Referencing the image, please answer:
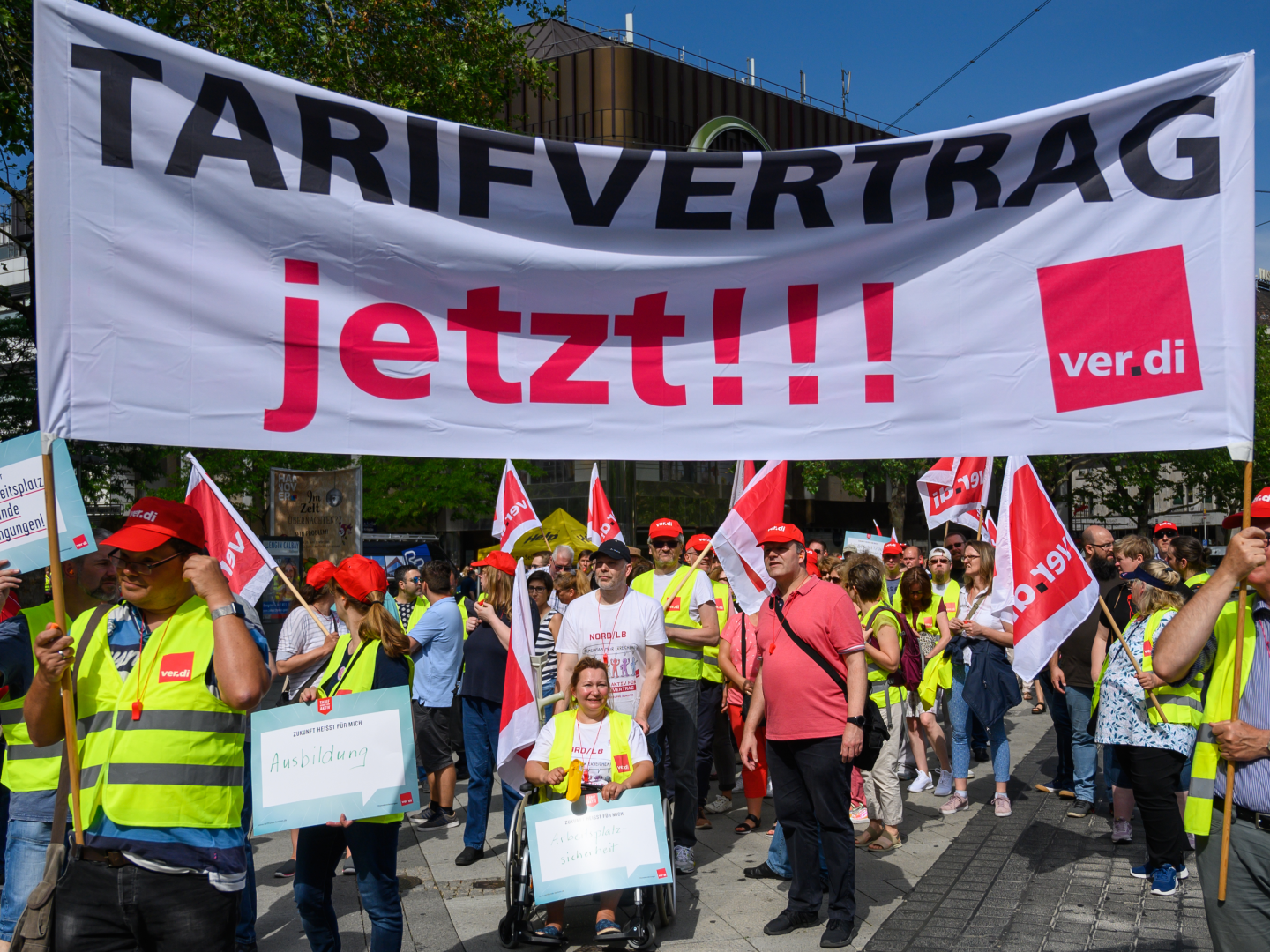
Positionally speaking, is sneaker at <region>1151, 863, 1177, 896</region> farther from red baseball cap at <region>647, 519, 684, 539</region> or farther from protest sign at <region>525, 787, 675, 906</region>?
red baseball cap at <region>647, 519, 684, 539</region>

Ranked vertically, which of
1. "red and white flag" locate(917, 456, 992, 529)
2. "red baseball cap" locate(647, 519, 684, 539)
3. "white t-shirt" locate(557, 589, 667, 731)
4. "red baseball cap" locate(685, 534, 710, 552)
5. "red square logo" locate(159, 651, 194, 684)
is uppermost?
"red and white flag" locate(917, 456, 992, 529)

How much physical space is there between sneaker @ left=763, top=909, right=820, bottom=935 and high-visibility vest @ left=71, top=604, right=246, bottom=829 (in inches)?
128

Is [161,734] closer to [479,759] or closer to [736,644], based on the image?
[479,759]

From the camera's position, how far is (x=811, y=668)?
5.64 metres

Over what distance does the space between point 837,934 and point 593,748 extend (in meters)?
1.50

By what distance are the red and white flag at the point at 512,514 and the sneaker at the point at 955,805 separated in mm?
4526

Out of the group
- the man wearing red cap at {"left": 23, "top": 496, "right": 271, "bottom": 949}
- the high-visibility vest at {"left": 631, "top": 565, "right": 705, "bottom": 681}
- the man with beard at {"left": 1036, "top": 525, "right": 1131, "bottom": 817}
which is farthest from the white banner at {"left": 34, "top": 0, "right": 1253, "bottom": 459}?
the man with beard at {"left": 1036, "top": 525, "right": 1131, "bottom": 817}

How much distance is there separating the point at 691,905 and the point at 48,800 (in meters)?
3.36

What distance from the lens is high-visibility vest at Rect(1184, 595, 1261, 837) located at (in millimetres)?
3473

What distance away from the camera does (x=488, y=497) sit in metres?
34.0

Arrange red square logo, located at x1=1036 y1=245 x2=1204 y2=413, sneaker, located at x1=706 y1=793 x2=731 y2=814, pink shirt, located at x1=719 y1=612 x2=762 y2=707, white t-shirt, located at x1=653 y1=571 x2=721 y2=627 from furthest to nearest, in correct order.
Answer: sneaker, located at x1=706 y1=793 x2=731 y2=814 < pink shirt, located at x1=719 y1=612 x2=762 y2=707 < white t-shirt, located at x1=653 y1=571 x2=721 y2=627 < red square logo, located at x1=1036 y1=245 x2=1204 y2=413

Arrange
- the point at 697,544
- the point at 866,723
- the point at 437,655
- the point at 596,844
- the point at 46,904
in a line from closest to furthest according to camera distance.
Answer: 1. the point at 46,904
2. the point at 596,844
3. the point at 866,723
4. the point at 437,655
5. the point at 697,544

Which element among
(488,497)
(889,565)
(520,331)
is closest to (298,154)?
(520,331)

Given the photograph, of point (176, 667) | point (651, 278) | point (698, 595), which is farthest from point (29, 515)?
point (698, 595)
